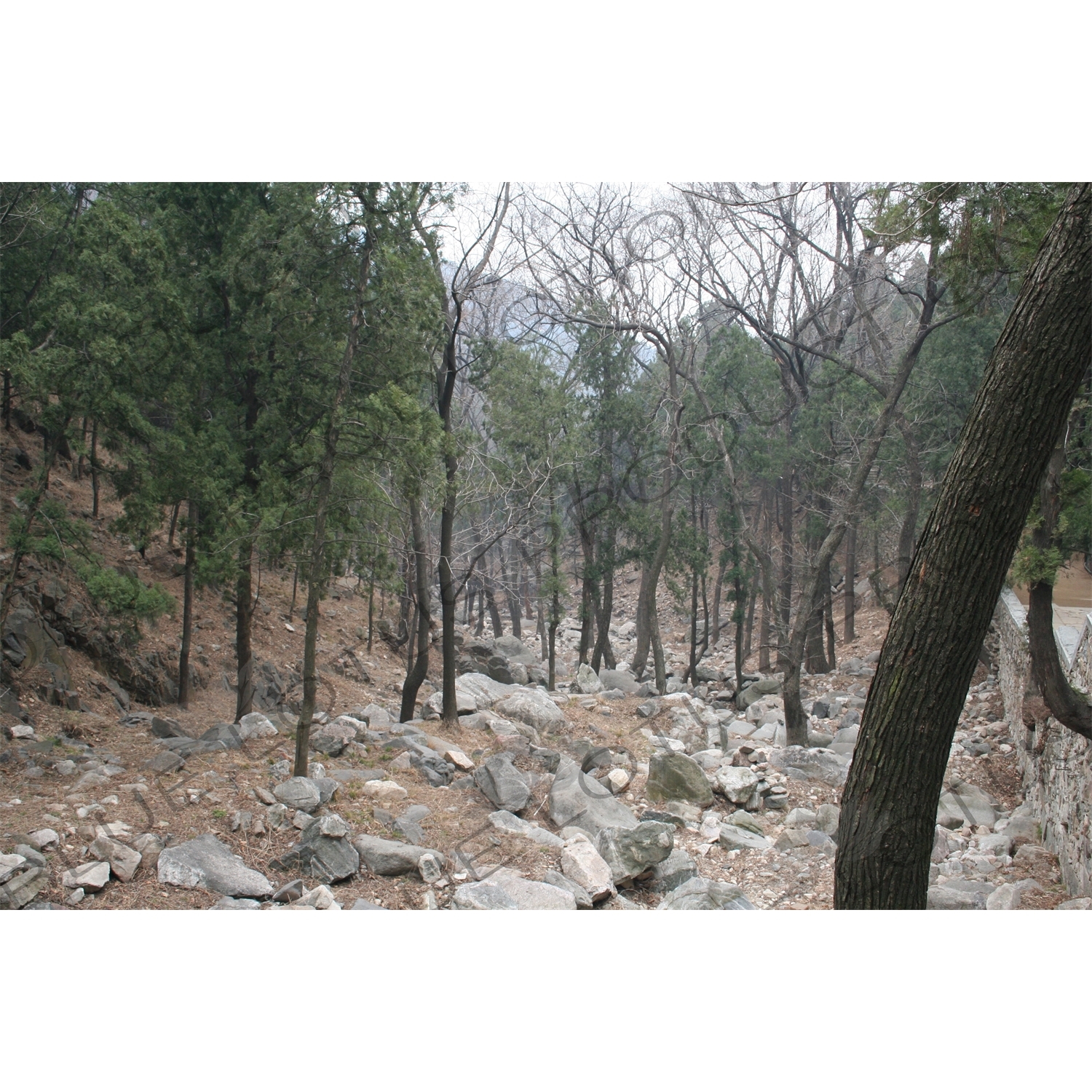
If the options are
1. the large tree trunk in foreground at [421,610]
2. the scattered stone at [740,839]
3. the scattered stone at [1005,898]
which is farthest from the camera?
the large tree trunk in foreground at [421,610]

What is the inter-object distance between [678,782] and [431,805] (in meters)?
1.69

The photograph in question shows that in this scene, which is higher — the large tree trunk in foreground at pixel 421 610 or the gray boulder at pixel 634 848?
the large tree trunk in foreground at pixel 421 610

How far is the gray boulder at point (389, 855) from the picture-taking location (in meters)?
3.48

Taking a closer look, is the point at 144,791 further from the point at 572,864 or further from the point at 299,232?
the point at 299,232

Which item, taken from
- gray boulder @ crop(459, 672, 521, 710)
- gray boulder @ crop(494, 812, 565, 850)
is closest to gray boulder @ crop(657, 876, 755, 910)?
gray boulder @ crop(494, 812, 565, 850)

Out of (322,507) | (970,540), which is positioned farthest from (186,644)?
(970,540)

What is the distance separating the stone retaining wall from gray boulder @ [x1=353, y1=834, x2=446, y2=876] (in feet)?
9.70

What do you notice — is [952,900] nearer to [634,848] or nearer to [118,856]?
[634,848]

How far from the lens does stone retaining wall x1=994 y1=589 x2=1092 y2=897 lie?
3.61 meters

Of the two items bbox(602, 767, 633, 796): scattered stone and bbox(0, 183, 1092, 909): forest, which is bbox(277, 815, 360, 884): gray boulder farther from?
bbox(602, 767, 633, 796): scattered stone

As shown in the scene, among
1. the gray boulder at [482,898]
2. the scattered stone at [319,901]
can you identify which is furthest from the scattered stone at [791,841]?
the scattered stone at [319,901]

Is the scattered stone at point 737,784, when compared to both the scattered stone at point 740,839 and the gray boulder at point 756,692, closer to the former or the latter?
the scattered stone at point 740,839

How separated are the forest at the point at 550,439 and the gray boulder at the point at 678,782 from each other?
0.03 m

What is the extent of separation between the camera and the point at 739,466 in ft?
36.3
